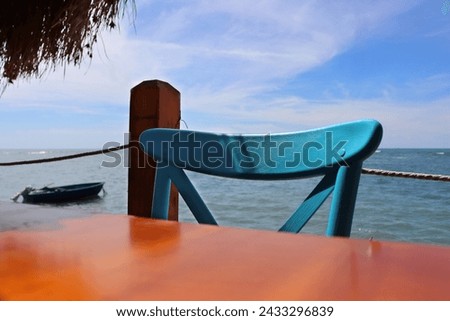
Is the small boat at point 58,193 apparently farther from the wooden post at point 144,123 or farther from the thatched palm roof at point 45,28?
the thatched palm roof at point 45,28

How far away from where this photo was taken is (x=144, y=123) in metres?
1.83

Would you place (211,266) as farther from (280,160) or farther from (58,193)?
(58,193)

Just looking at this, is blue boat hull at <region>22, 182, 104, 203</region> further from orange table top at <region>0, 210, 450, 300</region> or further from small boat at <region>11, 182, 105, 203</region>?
orange table top at <region>0, 210, 450, 300</region>

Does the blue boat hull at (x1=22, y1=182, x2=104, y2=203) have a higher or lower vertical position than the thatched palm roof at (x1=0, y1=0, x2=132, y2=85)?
lower

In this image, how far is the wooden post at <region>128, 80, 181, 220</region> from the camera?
1.82 metres

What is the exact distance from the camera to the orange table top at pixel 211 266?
459mm

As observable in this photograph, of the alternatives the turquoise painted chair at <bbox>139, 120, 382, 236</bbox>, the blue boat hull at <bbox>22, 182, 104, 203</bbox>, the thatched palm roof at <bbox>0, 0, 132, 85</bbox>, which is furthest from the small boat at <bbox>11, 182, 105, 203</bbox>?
the turquoise painted chair at <bbox>139, 120, 382, 236</bbox>

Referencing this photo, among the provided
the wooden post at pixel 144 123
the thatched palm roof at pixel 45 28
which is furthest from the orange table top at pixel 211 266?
the wooden post at pixel 144 123

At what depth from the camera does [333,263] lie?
1.85 feet

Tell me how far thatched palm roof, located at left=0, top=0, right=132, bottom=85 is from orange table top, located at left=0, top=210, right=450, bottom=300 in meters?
0.70

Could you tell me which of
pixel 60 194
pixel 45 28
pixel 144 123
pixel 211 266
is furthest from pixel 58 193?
pixel 211 266

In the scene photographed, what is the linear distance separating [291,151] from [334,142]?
10 centimetres

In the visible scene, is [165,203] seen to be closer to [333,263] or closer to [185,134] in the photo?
[185,134]

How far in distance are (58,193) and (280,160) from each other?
48.4 feet
